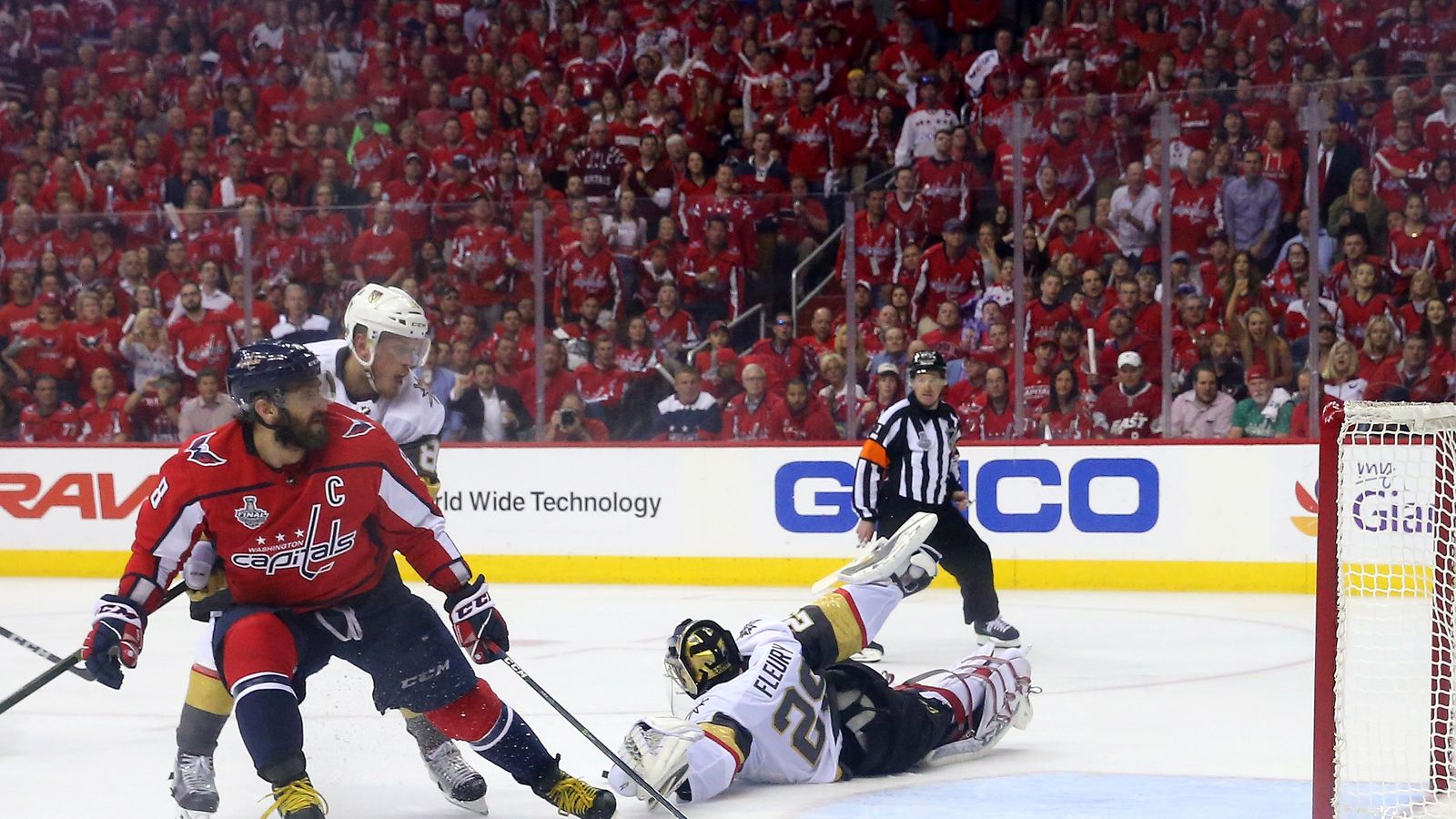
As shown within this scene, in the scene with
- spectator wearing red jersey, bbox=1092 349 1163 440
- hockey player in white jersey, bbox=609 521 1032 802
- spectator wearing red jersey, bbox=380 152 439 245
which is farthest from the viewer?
spectator wearing red jersey, bbox=380 152 439 245

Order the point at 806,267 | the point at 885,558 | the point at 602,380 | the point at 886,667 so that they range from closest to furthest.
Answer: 1. the point at 885,558
2. the point at 886,667
3. the point at 806,267
4. the point at 602,380

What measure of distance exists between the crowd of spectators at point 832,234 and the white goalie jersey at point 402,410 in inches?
166

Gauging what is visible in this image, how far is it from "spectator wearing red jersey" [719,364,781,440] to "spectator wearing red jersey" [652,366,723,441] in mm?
84

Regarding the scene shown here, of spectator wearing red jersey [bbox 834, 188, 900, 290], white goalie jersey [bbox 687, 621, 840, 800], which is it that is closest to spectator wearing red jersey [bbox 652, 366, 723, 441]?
Answer: spectator wearing red jersey [bbox 834, 188, 900, 290]

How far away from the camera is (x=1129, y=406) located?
848 centimetres

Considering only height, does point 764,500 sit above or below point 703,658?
below

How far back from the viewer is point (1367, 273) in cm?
819

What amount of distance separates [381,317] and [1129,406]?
4.96 meters

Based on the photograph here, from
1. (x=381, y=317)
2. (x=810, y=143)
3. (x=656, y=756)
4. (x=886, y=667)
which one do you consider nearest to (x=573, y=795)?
(x=656, y=756)

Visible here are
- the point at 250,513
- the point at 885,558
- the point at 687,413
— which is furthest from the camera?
the point at 687,413

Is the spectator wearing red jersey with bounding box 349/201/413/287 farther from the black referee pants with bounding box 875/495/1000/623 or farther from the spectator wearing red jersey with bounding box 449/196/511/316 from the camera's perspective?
the black referee pants with bounding box 875/495/1000/623

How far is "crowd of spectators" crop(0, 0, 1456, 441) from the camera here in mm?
8266

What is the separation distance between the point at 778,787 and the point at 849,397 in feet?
16.1

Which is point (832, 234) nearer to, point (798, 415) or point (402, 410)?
point (798, 415)
